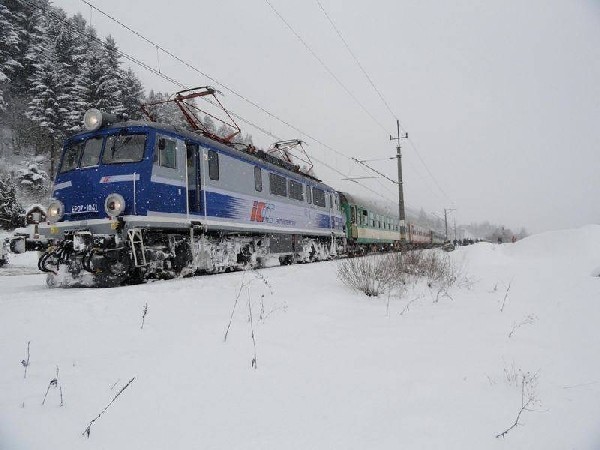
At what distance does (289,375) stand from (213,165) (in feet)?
24.4

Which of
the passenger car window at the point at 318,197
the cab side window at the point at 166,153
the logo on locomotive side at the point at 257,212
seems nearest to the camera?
the cab side window at the point at 166,153

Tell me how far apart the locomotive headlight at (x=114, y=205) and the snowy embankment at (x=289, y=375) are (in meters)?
2.19

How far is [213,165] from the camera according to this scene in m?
9.66

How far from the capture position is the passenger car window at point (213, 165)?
31.2ft

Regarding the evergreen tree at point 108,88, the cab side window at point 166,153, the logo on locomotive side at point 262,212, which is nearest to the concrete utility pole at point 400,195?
the logo on locomotive side at point 262,212

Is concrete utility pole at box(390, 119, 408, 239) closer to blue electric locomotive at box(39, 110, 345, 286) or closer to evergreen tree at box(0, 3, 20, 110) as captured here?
blue electric locomotive at box(39, 110, 345, 286)

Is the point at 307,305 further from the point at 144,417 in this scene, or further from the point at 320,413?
the point at 144,417

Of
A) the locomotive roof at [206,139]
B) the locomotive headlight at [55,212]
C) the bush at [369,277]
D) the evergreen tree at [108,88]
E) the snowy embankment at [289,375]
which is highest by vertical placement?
the evergreen tree at [108,88]

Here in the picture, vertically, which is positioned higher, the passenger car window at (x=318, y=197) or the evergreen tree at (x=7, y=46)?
the evergreen tree at (x=7, y=46)

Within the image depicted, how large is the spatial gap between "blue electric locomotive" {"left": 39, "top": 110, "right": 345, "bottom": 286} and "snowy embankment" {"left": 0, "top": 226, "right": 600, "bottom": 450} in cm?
213

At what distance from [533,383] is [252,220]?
9.09m

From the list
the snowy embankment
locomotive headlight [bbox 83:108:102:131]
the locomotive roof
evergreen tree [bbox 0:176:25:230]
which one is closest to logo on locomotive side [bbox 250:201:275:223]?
the locomotive roof

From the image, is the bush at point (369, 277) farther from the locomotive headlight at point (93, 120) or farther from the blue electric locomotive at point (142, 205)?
the locomotive headlight at point (93, 120)

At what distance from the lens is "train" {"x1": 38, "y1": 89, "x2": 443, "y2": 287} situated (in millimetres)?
7277
